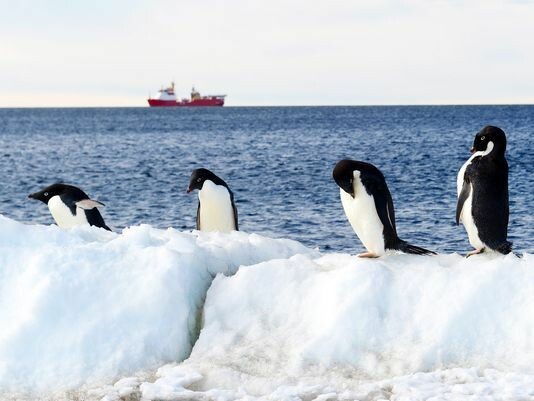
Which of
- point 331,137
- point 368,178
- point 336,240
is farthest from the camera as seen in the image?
point 331,137

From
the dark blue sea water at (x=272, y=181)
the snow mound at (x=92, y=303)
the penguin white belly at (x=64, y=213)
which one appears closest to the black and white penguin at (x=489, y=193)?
the snow mound at (x=92, y=303)

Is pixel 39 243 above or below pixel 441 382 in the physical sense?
above

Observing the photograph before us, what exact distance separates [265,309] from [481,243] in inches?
105

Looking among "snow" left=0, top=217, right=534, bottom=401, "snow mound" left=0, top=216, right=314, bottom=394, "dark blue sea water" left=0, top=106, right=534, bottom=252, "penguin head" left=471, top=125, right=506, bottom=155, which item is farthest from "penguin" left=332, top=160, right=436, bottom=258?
"dark blue sea water" left=0, top=106, right=534, bottom=252

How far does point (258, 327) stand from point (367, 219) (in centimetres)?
214

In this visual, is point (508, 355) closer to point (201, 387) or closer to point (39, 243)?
point (201, 387)

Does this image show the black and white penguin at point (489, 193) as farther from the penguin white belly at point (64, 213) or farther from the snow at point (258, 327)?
the penguin white belly at point (64, 213)

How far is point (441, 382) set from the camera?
21.0 feet

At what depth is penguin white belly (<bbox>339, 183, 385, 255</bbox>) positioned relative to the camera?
8781mm

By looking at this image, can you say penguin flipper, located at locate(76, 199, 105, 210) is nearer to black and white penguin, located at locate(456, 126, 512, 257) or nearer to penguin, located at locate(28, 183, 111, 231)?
penguin, located at locate(28, 183, 111, 231)

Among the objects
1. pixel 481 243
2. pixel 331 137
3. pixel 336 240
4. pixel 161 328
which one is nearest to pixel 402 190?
pixel 336 240

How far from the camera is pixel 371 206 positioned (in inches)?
347

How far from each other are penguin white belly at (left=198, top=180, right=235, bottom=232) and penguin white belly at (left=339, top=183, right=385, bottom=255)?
14.1 ft

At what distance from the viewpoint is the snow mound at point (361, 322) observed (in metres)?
6.68
